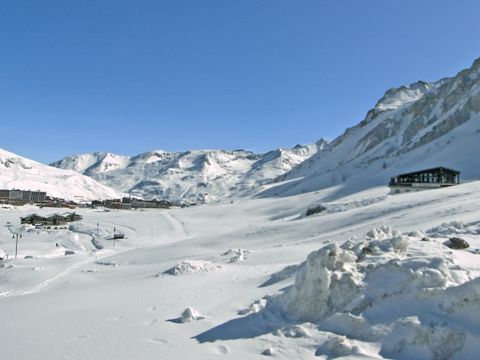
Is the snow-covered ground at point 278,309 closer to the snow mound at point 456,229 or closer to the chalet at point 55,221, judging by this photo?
the snow mound at point 456,229

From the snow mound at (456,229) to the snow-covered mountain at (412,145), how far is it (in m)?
54.1

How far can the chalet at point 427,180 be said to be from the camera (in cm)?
6217

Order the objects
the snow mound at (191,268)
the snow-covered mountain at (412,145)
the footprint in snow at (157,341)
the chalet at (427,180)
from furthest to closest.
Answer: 1. the snow-covered mountain at (412,145)
2. the chalet at (427,180)
3. the snow mound at (191,268)
4. the footprint in snow at (157,341)

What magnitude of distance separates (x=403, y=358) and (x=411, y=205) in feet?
110

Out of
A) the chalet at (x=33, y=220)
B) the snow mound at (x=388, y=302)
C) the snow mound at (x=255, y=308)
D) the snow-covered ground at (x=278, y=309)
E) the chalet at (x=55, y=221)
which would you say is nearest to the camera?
the snow mound at (x=388, y=302)

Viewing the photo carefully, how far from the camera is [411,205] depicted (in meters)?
40.6

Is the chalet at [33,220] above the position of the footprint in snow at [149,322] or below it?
above

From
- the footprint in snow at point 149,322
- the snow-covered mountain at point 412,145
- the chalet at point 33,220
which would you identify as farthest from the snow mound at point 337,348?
the chalet at point 33,220

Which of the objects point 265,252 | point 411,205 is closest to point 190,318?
point 265,252

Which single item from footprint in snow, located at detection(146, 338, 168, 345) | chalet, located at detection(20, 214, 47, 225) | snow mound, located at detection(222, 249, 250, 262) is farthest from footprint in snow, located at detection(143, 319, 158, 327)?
chalet, located at detection(20, 214, 47, 225)

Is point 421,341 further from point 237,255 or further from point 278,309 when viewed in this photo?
point 237,255

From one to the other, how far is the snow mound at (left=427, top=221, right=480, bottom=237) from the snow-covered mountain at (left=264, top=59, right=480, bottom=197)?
54.1m

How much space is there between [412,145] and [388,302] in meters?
121

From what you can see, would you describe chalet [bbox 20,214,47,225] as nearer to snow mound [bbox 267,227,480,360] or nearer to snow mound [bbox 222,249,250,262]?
snow mound [bbox 222,249,250,262]
